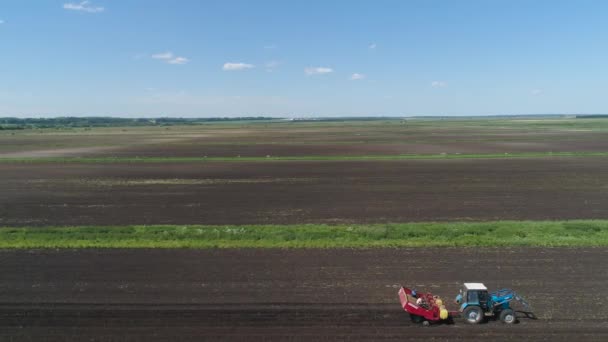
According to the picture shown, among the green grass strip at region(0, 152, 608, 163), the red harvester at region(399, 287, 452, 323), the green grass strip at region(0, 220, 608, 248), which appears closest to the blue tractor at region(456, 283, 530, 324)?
the red harvester at region(399, 287, 452, 323)

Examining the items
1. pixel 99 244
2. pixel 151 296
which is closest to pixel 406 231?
pixel 151 296

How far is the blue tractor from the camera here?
44.0ft

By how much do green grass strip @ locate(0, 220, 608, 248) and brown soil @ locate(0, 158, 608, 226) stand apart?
263cm

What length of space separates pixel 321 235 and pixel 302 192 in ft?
44.9

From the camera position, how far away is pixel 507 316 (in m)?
13.4

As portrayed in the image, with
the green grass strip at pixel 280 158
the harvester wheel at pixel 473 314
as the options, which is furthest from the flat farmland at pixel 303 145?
the harvester wheel at pixel 473 314

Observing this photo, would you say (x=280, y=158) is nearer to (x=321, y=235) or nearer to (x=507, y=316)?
(x=321, y=235)

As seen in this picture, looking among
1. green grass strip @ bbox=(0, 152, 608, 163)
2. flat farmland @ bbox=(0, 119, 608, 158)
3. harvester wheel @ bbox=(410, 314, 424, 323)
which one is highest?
flat farmland @ bbox=(0, 119, 608, 158)

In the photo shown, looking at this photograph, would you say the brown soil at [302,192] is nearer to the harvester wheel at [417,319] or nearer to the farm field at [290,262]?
the farm field at [290,262]

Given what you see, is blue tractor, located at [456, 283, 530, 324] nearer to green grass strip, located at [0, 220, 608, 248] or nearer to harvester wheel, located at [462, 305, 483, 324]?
harvester wheel, located at [462, 305, 483, 324]

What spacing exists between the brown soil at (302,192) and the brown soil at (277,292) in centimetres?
755

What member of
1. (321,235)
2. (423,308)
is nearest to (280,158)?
(321,235)

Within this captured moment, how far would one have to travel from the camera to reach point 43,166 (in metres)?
54.6

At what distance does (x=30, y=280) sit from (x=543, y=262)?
2217 cm
